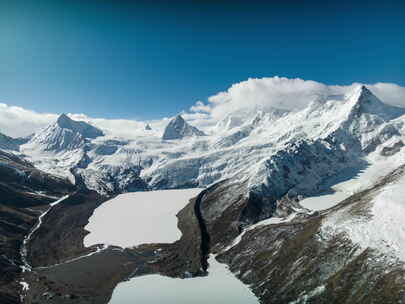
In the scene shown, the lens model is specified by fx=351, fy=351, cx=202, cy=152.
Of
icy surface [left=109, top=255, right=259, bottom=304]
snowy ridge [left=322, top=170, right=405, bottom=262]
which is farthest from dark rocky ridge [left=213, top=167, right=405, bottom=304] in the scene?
icy surface [left=109, top=255, right=259, bottom=304]

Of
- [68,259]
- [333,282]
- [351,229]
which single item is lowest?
[333,282]

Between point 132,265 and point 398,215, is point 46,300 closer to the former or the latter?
Result: point 132,265

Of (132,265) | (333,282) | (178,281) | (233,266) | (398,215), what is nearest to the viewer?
(333,282)

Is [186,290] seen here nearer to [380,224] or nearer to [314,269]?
[314,269]

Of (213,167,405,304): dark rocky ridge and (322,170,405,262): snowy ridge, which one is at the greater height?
(322,170,405,262): snowy ridge

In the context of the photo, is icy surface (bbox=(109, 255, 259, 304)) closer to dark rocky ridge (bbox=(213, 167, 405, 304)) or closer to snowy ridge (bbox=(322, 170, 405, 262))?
dark rocky ridge (bbox=(213, 167, 405, 304))

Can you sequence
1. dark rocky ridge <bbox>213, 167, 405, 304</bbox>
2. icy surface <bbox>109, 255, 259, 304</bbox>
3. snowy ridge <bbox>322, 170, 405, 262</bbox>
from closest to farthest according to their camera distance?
1. dark rocky ridge <bbox>213, 167, 405, 304</bbox>
2. snowy ridge <bbox>322, 170, 405, 262</bbox>
3. icy surface <bbox>109, 255, 259, 304</bbox>

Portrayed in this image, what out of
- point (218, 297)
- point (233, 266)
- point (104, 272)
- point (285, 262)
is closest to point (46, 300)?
point (104, 272)

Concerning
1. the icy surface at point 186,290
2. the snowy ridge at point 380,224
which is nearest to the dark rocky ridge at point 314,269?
the snowy ridge at point 380,224

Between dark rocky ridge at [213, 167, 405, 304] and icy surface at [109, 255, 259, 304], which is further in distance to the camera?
icy surface at [109, 255, 259, 304]
